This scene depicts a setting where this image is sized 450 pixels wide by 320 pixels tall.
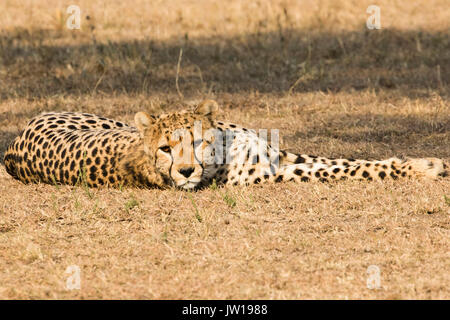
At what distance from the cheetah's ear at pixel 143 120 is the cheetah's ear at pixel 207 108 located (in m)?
0.34

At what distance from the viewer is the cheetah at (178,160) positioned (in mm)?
5371

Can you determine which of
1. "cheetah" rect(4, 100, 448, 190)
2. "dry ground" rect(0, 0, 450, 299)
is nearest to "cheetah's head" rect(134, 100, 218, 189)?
"cheetah" rect(4, 100, 448, 190)

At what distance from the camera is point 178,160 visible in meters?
5.27

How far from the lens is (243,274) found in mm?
4129

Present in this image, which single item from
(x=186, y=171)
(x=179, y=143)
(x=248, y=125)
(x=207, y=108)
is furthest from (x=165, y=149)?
(x=248, y=125)

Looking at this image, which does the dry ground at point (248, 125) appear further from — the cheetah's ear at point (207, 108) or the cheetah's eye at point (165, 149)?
the cheetah's ear at point (207, 108)

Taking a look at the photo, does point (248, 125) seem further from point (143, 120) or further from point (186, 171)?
point (186, 171)

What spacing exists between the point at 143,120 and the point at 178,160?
0.44 meters

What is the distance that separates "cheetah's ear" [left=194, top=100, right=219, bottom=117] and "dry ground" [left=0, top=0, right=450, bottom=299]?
587mm

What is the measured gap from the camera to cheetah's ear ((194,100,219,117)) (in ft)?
18.2

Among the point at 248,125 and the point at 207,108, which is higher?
the point at 207,108

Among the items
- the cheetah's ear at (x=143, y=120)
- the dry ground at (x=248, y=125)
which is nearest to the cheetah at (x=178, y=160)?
the cheetah's ear at (x=143, y=120)
